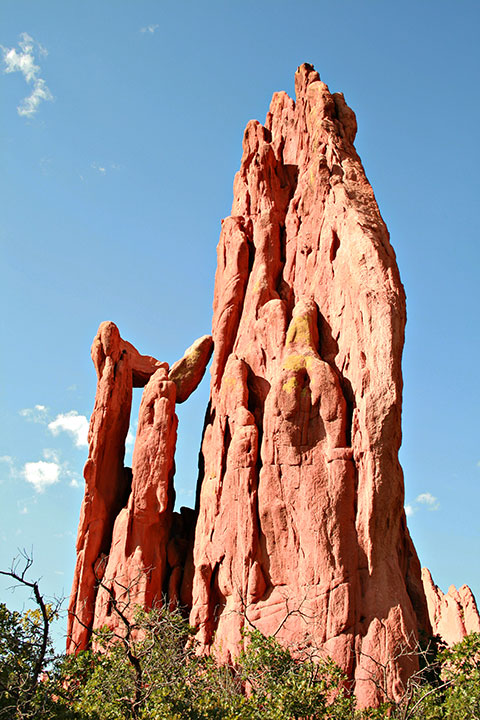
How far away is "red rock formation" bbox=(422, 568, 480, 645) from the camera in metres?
42.3

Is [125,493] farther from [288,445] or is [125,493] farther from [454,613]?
[454,613]

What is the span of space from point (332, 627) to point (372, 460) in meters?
4.86

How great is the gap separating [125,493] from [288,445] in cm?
1030

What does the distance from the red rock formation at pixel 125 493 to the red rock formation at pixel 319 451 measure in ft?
5.58

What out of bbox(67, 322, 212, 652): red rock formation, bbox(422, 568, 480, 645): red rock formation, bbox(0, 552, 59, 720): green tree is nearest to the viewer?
bbox(0, 552, 59, 720): green tree

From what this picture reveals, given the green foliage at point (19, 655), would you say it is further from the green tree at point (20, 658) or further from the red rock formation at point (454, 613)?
the red rock formation at point (454, 613)

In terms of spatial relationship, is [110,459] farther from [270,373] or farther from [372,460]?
[372,460]

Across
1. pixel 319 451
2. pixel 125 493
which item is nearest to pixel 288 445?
pixel 319 451

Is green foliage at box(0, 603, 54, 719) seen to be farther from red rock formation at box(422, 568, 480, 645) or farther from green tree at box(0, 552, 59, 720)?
red rock formation at box(422, 568, 480, 645)

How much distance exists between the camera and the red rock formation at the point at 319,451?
2042 cm

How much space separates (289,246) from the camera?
3123cm

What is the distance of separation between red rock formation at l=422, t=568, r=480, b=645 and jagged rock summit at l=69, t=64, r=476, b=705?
2151 centimetres

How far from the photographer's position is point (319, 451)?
2238 centimetres

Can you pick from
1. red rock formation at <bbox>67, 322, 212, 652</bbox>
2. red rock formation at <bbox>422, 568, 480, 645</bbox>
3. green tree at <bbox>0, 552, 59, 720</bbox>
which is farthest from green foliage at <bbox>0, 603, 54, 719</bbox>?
red rock formation at <bbox>422, 568, 480, 645</bbox>
